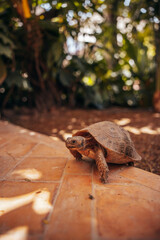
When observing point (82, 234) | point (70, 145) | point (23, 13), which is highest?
point (23, 13)

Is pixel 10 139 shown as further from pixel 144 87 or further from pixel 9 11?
pixel 144 87

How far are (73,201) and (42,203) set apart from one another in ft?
0.75

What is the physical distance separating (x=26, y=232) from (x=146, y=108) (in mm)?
5454

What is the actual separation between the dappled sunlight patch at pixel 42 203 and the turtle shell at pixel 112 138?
670 mm

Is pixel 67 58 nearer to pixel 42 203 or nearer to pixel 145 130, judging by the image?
pixel 145 130

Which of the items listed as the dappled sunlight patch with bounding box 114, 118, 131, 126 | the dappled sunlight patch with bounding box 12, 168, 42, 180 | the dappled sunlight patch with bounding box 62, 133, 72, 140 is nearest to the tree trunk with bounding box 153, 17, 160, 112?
the dappled sunlight patch with bounding box 114, 118, 131, 126

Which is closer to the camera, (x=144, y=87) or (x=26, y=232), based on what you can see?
(x=26, y=232)

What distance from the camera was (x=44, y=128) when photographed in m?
3.72

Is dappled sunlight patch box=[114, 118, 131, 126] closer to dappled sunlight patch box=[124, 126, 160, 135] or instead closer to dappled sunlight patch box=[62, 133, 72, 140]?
dappled sunlight patch box=[124, 126, 160, 135]

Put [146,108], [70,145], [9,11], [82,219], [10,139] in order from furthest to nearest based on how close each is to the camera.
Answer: [146,108] → [9,11] → [10,139] → [70,145] → [82,219]

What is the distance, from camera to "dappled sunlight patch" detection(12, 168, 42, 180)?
1.70 meters

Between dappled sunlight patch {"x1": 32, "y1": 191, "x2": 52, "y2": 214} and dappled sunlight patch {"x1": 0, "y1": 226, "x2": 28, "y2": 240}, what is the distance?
16 centimetres

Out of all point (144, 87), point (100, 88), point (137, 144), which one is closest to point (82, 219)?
point (137, 144)

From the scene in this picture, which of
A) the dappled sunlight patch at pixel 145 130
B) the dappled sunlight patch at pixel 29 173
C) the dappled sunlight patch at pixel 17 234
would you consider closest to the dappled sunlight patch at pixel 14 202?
the dappled sunlight patch at pixel 17 234
